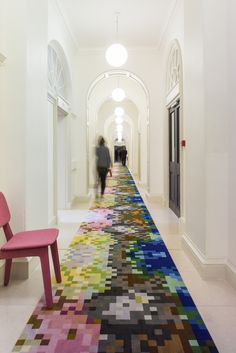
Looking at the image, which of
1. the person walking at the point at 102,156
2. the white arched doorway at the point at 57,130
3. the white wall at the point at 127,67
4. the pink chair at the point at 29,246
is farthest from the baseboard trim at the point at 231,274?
the person walking at the point at 102,156

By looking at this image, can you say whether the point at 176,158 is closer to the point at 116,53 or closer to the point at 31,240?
the point at 116,53

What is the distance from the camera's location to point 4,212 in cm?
317

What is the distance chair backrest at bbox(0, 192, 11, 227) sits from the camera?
3.11m

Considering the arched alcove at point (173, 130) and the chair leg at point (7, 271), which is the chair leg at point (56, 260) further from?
the arched alcove at point (173, 130)

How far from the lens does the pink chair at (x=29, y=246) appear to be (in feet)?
9.08

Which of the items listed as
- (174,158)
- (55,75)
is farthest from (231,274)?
(55,75)

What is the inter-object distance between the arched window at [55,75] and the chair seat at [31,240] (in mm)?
3362

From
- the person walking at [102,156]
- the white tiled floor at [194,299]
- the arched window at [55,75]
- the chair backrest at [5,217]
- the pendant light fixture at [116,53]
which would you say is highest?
the pendant light fixture at [116,53]

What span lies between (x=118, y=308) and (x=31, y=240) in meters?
0.98

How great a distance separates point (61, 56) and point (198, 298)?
6.03 m

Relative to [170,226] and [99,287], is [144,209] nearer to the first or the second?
[170,226]

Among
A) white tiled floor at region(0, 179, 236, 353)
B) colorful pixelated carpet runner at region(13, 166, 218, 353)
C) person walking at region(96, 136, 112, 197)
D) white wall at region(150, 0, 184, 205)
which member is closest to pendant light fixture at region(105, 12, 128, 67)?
white wall at region(150, 0, 184, 205)

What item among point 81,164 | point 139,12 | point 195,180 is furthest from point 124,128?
point 195,180

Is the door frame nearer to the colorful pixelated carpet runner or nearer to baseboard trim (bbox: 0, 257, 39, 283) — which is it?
the colorful pixelated carpet runner
